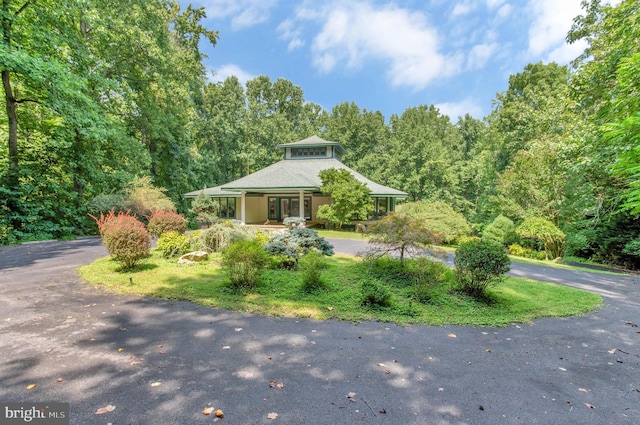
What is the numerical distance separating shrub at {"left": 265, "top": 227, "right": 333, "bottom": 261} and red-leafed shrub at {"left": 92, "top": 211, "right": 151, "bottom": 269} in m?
3.27

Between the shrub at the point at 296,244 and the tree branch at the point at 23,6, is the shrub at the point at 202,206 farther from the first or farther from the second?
the shrub at the point at 296,244

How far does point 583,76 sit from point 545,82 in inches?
546

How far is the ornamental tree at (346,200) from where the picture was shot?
18406 millimetres

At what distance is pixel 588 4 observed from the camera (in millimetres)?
13250

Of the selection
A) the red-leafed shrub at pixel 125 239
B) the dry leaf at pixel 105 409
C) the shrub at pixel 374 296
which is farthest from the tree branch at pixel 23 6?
the shrub at pixel 374 296

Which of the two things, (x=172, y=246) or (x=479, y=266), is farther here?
(x=172, y=246)

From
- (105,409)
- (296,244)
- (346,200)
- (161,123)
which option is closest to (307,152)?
(346,200)

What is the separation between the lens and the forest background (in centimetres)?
970

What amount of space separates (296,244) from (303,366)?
19.7ft

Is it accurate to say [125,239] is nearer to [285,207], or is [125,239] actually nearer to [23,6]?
[23,6]

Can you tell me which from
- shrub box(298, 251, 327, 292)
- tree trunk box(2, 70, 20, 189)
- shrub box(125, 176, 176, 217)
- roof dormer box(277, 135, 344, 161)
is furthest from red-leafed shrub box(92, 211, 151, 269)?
roof dormer box(277, 135, 344, 161)

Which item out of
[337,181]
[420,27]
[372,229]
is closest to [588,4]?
[420,27]

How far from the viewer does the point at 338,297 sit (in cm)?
568

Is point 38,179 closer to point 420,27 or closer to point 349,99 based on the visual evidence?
point 420,27
